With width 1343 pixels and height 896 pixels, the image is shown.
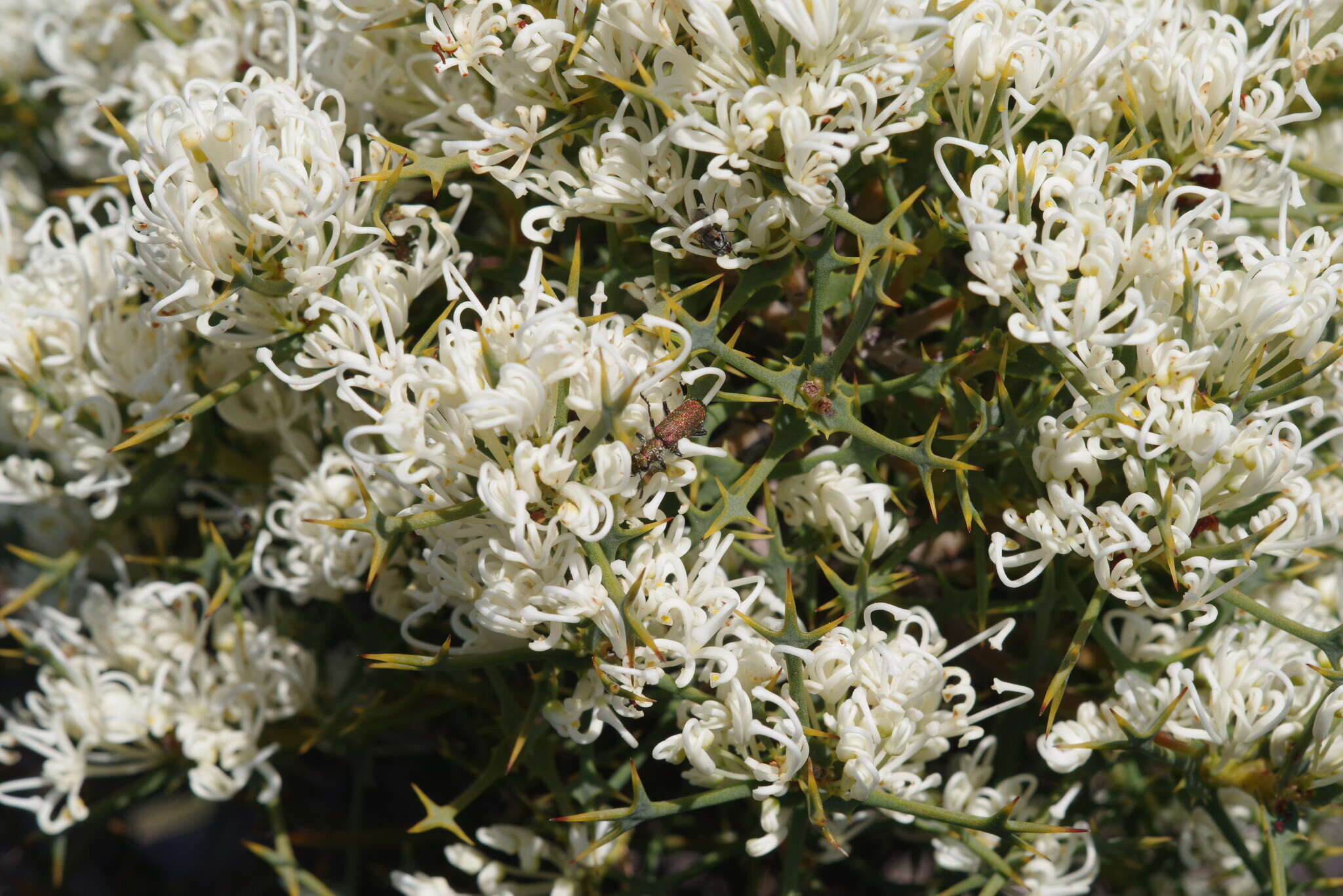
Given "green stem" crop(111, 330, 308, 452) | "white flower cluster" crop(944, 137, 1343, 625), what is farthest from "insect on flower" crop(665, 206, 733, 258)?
"green stem" crop(111, 330, 308, 452)

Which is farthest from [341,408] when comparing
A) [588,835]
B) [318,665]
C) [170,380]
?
[588,835]

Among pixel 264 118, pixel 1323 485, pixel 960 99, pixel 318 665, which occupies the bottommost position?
pixel 318 665

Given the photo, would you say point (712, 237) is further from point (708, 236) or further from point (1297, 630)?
point (1297, 630)

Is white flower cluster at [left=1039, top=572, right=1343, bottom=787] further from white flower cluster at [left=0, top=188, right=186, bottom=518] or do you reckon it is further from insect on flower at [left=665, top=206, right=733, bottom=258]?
white flower cluster at [left=0, top=188, right=186, bottom=518]

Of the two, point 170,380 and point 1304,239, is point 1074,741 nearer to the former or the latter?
point 1304,239

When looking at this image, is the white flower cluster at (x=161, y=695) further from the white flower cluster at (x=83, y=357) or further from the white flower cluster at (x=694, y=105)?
the white flower cluster at (x=694, y=105)
